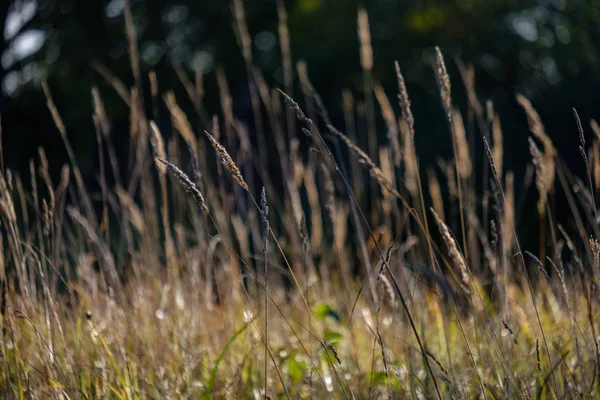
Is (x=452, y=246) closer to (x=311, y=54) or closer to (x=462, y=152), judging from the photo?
(x=462, y=152)

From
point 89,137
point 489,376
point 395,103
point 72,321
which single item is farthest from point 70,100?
point 489,376

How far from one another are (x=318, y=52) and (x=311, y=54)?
111 millimetres

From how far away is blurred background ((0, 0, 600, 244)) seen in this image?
8125 mm

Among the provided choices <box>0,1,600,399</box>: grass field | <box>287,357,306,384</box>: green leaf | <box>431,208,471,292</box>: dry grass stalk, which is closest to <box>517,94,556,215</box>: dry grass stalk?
<box>0,1,600,399</box>: grass field

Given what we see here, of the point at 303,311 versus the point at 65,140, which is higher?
the point at 65,140

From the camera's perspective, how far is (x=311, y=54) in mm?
9344

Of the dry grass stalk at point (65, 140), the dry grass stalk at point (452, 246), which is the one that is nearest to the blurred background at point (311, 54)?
the dry grass stalk at point (65, 140)

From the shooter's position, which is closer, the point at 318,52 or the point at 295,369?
the point at 295,369

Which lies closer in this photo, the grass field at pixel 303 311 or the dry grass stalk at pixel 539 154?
the grass field at pixel 303 311

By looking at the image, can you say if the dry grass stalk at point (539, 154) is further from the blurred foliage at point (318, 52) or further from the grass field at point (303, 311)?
the blurred foliage at point (318, 52)

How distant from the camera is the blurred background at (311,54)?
320 inches

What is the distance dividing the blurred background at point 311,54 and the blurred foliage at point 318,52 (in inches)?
0.7

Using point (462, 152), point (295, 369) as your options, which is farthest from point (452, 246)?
point (462, 152)

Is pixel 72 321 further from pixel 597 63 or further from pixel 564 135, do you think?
pixel 597 63
